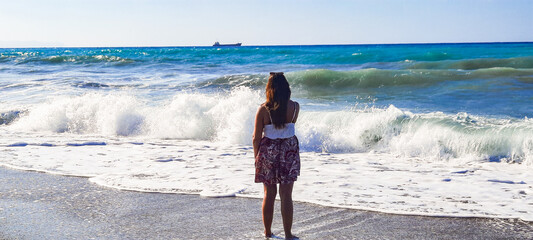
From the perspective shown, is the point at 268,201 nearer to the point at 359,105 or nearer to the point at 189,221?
the point at 189,221

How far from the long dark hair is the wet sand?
3.73ft

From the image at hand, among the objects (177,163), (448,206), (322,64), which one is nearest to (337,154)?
(177,163)

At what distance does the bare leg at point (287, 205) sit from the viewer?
425cm

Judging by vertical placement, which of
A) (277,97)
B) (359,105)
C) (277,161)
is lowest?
(359,105)

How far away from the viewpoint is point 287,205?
14.1 feet

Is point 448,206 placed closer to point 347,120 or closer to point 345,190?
point 345,190

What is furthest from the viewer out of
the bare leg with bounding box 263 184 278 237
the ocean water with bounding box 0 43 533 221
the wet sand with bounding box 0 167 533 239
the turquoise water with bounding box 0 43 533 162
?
the turquoise water with bounding box 0 43 533 162

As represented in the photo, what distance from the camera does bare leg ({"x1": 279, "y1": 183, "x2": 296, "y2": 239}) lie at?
4.25 m

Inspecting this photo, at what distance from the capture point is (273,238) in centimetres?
449

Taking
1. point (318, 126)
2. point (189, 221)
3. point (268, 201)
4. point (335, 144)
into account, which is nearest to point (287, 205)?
point (268, 201)

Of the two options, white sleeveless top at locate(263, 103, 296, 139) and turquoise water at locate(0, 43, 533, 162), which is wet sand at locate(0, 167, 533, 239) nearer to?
white sleeveless top at locate(263, 103, 296, 139)

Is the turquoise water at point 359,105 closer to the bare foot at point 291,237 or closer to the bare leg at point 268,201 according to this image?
the bare foot at point 291,237

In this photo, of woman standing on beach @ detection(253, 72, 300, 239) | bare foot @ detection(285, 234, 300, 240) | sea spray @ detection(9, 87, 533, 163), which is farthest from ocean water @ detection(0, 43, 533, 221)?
woman standing on beach @ detection(253, 72, 300, 239)

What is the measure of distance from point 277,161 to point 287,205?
0.40 meters
